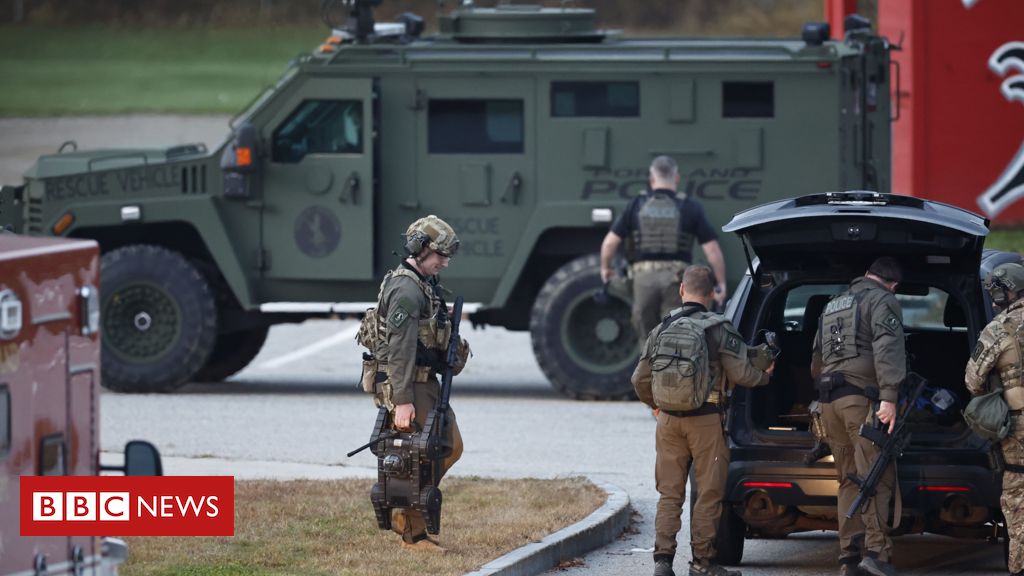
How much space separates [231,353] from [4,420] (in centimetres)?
1098

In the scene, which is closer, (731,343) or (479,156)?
(731,343)

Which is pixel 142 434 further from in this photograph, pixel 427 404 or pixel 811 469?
pixel 811 469

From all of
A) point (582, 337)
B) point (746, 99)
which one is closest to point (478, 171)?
point (582, 337)

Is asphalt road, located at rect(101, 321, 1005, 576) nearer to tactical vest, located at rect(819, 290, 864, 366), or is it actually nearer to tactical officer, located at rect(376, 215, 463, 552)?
tactical officer, located at rect(376, 215, 463, 552)

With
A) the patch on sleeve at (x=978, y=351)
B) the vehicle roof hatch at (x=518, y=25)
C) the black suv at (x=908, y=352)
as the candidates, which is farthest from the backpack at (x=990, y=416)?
the vehicle roof hatch at (x=518, y=25)

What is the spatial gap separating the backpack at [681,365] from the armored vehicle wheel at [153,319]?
7221mm

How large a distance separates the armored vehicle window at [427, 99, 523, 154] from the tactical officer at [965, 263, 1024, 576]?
22.2 feet

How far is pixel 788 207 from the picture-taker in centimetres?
894

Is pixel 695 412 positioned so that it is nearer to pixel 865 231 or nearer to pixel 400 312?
pixel 865 231

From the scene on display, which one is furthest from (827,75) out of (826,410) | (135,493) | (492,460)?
(135,493)

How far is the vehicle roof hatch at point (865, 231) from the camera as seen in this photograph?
28.2ft

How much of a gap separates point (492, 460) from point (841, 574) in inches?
161

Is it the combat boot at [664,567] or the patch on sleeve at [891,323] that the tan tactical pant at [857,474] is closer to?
the patch on sleeve at [891,323]

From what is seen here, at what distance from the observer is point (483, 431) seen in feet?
44.9
